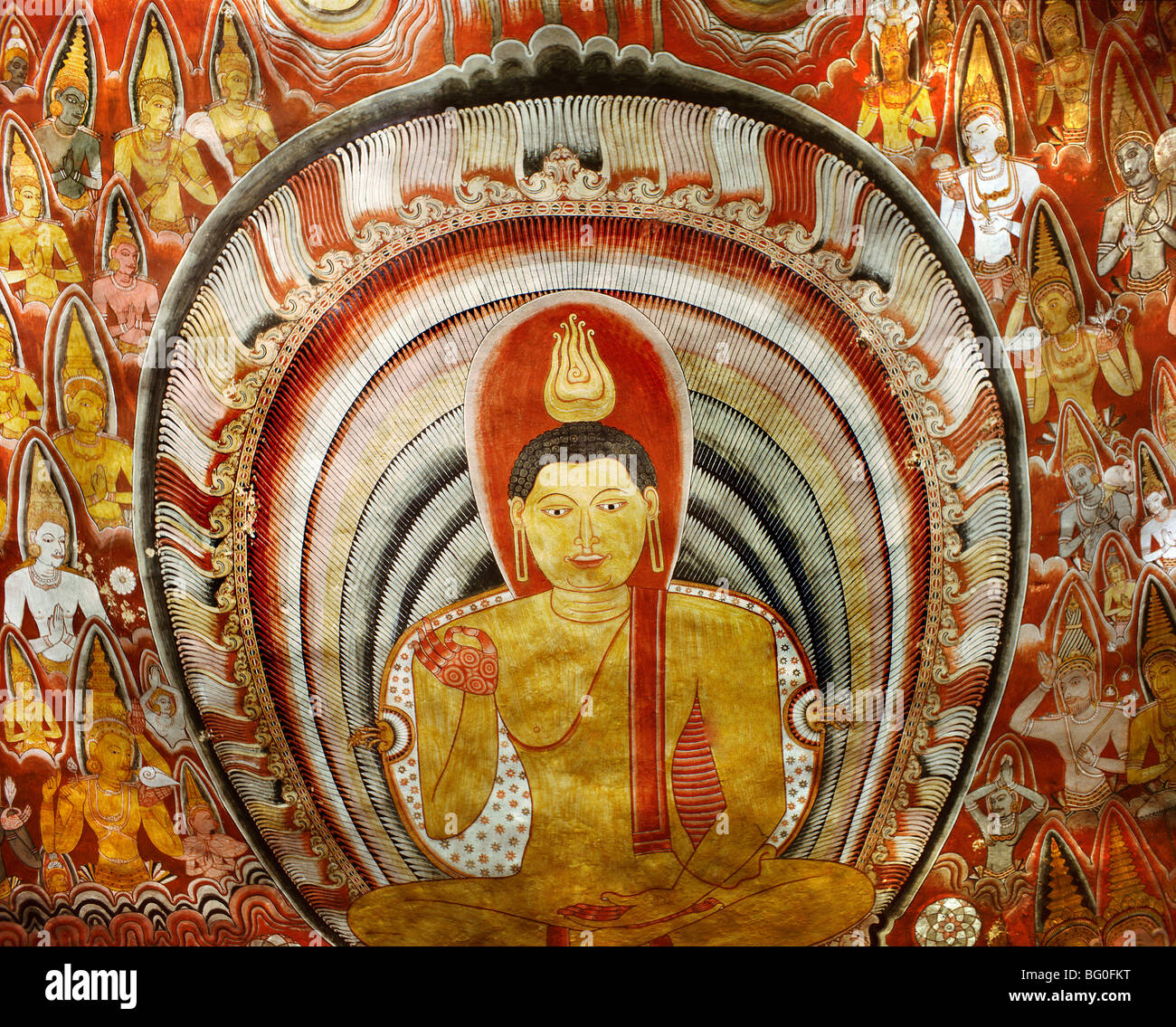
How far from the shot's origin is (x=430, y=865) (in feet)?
20.6

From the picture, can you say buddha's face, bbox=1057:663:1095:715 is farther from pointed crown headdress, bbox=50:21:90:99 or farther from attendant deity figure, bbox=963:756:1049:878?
pointed crown headdress, bbox=50:21:90:99

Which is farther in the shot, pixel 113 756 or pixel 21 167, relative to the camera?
pixel 113 756

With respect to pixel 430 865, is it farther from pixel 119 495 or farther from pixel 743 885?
pixel 119 495

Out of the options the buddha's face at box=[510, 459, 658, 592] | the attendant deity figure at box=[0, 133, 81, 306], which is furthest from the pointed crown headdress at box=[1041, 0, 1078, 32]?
the attendant deity figure at box=[0, 133, 81, 306]

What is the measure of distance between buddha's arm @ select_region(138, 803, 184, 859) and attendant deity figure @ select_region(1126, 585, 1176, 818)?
5665mm

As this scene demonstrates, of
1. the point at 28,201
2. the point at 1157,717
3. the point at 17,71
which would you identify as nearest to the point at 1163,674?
the point at 1157,717

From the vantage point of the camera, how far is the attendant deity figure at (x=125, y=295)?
5.96 m

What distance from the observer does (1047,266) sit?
598 centimetres

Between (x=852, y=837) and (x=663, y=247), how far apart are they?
3.64 meters

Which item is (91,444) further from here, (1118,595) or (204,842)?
(1118,595)

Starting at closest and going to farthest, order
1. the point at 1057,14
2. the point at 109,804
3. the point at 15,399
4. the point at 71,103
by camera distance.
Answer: the point at 1057,14
the point at 71,103
the point at 15,399
the point at 109,804

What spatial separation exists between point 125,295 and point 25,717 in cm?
257

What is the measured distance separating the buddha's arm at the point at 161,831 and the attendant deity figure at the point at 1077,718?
502cm

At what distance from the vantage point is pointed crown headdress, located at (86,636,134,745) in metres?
6.20
